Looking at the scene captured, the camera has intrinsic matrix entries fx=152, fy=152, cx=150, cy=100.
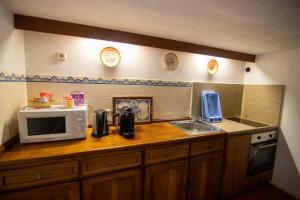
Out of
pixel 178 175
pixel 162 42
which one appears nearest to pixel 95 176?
pixel 178 175

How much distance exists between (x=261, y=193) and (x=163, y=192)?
1603mm

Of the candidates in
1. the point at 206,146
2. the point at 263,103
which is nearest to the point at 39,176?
the point at 206,146

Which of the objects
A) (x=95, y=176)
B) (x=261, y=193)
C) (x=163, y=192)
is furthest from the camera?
(x=261, y=193)

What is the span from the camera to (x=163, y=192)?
4.94 ft

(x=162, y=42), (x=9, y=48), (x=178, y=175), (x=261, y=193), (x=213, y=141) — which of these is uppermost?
(x=162, y=42)

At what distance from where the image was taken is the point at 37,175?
1062 millimetres

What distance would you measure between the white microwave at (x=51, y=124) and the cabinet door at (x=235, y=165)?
1660 mm

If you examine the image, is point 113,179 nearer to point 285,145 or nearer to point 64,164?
point 64,164

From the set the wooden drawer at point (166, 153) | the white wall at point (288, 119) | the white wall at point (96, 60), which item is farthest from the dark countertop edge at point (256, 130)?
the white wall at point (96, 60)

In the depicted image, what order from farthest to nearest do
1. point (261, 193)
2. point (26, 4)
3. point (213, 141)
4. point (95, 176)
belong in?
point (261, 193)
point (213, 141)
point (95, 176)
point (26, 4)

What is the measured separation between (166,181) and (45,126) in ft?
3.99

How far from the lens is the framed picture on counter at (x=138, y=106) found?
1.80 metres

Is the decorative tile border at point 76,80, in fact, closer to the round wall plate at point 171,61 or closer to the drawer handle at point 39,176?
the round wall plate at point 171,61

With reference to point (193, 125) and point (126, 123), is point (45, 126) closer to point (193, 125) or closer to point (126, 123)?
point (126, 123)
